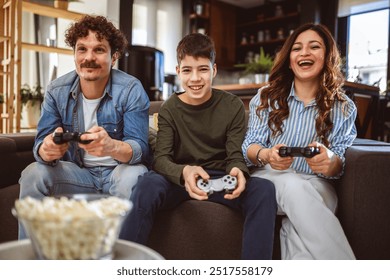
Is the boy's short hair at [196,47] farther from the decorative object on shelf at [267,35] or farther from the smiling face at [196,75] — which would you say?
the decorative object on shelf at [267,35]

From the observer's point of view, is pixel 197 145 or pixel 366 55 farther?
pixel 366 55

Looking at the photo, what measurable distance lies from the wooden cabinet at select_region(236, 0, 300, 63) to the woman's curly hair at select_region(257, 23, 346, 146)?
3.68 meters

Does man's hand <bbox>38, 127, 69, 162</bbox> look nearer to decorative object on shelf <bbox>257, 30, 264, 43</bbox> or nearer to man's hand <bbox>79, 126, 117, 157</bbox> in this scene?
man's hand <bbox>79, 126, 117, 157</bbox>

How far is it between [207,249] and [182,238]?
7 cm

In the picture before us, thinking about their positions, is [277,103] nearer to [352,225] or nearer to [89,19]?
[352,225]

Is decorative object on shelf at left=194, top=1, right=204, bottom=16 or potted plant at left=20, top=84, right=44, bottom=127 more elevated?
decorative object on shelf at left=194, top=1, right=204, bottom=16

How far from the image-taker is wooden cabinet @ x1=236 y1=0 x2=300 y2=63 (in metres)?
4.80

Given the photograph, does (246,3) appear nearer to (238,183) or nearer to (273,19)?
(273,19)

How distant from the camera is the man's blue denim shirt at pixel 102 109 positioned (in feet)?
3.56

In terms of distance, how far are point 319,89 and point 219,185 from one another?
1.42 ft

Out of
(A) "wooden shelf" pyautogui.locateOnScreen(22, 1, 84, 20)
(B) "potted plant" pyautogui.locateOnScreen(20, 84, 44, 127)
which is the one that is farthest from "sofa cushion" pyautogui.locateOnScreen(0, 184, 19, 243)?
(A) "wooden shelf" pyautogui.locateOnScreen(22, 1, 84, 20)

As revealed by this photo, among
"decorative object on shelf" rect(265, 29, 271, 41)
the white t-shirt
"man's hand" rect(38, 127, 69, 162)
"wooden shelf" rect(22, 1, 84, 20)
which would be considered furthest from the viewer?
"decorative object on shelf" rect(265, 29, 271, 41)
